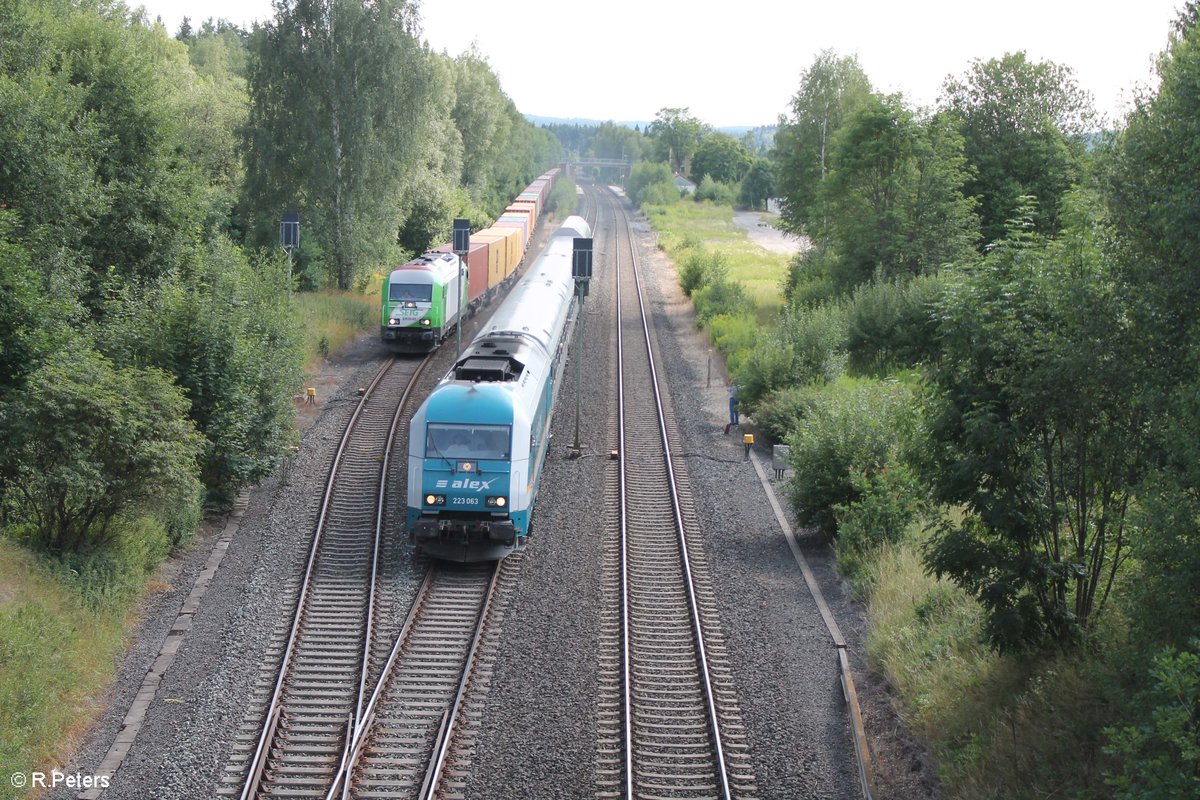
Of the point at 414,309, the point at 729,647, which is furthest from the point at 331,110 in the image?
the point at 729,647

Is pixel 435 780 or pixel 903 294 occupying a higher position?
pixel 903 294

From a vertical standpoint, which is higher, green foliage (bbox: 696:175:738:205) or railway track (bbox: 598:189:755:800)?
green foliage (bbox: 696:175:738:205)

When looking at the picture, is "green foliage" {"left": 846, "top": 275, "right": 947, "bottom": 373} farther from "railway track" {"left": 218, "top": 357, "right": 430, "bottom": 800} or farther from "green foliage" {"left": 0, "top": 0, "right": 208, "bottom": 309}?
"green foliage" {"left": 0, "top": 0, "right": 208, "bottom": 309}

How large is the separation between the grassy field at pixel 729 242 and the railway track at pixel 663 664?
2136 centimetres

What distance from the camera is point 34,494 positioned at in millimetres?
14055

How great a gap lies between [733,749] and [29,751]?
22.7 feet

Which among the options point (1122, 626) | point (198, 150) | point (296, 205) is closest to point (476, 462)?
point (1122, 626)

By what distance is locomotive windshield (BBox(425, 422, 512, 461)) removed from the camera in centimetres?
1464

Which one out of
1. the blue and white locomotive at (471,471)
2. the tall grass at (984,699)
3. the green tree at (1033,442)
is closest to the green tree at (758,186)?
the blue and white locomotive at (471,471)

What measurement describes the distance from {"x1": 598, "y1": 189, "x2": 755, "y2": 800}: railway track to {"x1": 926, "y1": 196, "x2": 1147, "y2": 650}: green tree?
10.1 feet

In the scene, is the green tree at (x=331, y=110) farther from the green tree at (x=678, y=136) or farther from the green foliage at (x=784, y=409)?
the green tree at (x=678, y=136)

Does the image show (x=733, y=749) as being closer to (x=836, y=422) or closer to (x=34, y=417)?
(x=836, y=422)

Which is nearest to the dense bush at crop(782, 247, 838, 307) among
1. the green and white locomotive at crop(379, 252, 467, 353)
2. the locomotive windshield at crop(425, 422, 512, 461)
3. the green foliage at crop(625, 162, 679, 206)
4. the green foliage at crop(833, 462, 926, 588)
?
the green and white locomotive at crop(379, 252, 467, 353)

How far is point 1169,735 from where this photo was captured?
6.46 m
